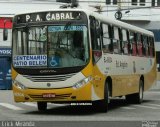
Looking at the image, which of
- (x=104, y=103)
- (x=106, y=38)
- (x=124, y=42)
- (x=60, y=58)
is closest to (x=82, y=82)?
(x=60, y=58)

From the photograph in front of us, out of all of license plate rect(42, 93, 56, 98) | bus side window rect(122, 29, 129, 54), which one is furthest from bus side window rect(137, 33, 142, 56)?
license plate rect(42, 93, 56, 98)

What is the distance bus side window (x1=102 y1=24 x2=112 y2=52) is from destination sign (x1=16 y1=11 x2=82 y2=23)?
65.9 inches

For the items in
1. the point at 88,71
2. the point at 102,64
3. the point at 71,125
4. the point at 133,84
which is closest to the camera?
the point at 71,125

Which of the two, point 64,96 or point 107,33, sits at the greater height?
point 107,33

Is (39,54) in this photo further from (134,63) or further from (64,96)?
(134,63)

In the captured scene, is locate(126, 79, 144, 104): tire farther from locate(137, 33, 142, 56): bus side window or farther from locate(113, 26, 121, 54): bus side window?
locate(113, 26, 121, 54): bus side window

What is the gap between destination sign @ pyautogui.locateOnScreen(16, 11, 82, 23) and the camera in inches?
730

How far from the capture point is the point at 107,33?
66.9 ft

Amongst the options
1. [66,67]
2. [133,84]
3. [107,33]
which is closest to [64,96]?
[66,67]

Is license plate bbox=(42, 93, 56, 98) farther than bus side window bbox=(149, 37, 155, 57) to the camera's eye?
No

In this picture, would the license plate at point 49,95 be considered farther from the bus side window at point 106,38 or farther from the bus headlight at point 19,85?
the bus side window at point 106,38

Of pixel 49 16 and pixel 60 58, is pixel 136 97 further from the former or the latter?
pixel 49 16

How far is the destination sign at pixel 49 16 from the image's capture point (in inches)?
730

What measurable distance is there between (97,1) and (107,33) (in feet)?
101
